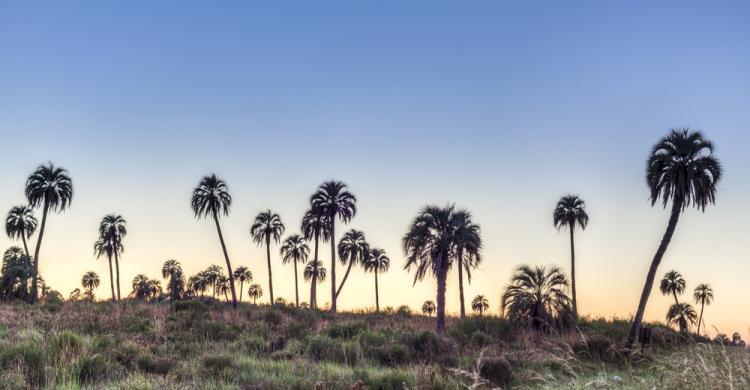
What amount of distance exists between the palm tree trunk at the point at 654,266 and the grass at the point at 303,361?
209 inches

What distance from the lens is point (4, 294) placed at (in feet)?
171

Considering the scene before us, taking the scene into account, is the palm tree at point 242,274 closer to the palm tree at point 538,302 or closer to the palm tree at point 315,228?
the palm tree at point 315,228

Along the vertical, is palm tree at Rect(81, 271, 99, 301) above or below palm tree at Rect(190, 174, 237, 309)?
below

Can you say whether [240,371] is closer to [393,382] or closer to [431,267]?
[393,382]

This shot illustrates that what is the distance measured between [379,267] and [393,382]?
76.8 meters

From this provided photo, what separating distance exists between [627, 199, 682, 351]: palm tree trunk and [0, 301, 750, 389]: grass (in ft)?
17.4

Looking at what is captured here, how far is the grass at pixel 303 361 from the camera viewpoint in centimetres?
736

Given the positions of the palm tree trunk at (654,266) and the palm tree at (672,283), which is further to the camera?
the palm tree at (672,283)

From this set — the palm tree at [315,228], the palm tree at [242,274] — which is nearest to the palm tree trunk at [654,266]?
the palm tree at [315,228]

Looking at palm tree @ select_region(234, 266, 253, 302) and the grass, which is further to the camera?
palm tree @ select_region(234, 266, 253, 302)

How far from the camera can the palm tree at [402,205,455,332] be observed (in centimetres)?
4166

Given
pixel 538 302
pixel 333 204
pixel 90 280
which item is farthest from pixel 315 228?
pixel 90 280

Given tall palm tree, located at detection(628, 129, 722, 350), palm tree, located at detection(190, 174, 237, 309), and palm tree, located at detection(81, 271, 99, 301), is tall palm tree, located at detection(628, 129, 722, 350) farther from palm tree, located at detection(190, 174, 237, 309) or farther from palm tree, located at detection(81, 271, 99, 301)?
palm tree, located at detection(81, 271, 99, 301)

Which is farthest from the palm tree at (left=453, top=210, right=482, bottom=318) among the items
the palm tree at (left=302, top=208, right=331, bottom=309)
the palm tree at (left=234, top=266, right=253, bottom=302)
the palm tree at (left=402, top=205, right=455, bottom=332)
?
the palm tree at (left=234, top=266, right=253, bottom=302)
